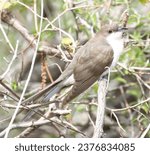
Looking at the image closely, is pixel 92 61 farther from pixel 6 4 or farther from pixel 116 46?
pixel 6 4

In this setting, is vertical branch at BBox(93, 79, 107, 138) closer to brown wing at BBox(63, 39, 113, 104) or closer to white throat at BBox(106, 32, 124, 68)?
brown wing at BBox(63, 39, 113, 104)

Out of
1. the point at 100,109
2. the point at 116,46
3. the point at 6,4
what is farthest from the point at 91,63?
the point at 100,109

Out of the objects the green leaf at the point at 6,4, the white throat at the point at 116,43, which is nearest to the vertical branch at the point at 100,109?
the white throat at the point at 116,43

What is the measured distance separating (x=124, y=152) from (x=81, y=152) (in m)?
0.24

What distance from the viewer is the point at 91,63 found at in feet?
12.6

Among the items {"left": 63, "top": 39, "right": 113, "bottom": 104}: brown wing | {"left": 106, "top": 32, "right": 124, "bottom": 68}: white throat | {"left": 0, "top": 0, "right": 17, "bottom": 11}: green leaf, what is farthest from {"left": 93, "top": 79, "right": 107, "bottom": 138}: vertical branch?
{"left": 0, "top": 0, "right": 17, "bottom": 11}: green leaf

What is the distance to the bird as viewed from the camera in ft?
12.4

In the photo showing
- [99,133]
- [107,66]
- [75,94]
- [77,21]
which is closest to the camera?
[99,133]

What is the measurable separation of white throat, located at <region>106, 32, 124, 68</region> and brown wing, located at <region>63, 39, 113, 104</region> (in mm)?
30

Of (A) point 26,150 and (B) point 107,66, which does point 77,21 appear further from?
(A) point 26,150

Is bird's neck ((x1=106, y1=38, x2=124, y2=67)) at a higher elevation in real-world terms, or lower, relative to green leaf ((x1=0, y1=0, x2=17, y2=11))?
lower

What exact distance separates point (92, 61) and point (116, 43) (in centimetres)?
23

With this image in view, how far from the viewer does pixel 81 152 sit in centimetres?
316

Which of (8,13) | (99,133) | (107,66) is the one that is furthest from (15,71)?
(99,133)
